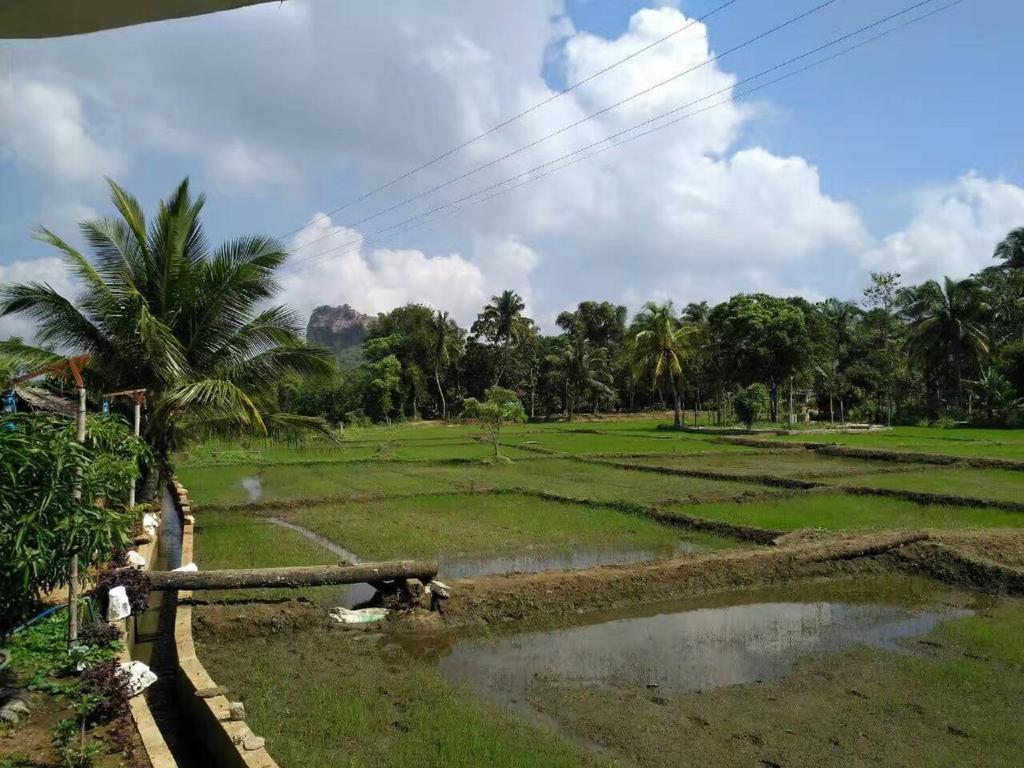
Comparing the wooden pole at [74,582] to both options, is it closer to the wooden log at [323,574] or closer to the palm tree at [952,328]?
the wooden log at [323,574]

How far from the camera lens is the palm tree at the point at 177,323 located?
14.0 m

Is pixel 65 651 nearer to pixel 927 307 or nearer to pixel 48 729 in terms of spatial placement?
pixel 48 729

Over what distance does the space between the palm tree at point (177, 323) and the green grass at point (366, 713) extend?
6.22 meters

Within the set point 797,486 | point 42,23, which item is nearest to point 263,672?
point 42,23

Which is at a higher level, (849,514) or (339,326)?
(339,326)

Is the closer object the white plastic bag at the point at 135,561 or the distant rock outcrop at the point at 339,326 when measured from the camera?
the white plastic bag at the point at 135,561

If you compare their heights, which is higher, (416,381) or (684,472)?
(416,381)

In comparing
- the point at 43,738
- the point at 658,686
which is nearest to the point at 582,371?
the point at 658,686

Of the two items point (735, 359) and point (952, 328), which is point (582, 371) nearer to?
point (735, 359)

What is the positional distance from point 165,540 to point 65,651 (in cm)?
1001

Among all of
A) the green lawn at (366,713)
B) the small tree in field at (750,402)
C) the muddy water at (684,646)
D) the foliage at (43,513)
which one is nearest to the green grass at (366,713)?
the green lawn at (366,713)

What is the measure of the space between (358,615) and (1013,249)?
63.5 metres

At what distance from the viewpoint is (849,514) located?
17125 millimetres

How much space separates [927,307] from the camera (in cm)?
5097
